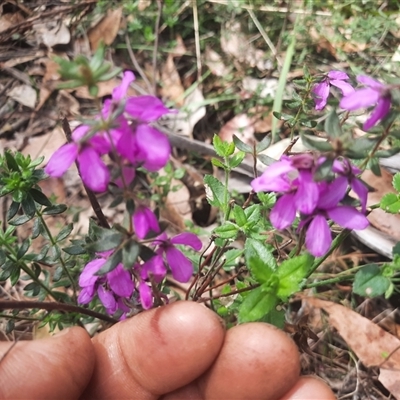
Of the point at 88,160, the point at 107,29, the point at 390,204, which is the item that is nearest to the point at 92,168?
the point at 88,160

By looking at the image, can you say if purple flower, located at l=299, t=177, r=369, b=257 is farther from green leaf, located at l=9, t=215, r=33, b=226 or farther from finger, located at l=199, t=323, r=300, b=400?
green leaf, located at l=9, t=215, r=33, b=226

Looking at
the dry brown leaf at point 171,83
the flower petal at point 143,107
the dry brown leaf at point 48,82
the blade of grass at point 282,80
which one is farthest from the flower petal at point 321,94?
the dry brown leaf at point 48,82

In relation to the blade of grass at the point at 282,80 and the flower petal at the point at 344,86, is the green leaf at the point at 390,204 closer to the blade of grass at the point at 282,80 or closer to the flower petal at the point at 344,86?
the flower petal at the point at 344,86

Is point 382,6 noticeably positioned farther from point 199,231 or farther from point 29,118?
point 29,118

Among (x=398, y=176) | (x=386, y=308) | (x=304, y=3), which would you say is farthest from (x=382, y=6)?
(x=398, y=176)

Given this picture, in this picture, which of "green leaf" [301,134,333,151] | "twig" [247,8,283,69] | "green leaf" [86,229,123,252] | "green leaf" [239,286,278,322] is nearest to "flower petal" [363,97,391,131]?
"green leaf" [301,134,333,151]
